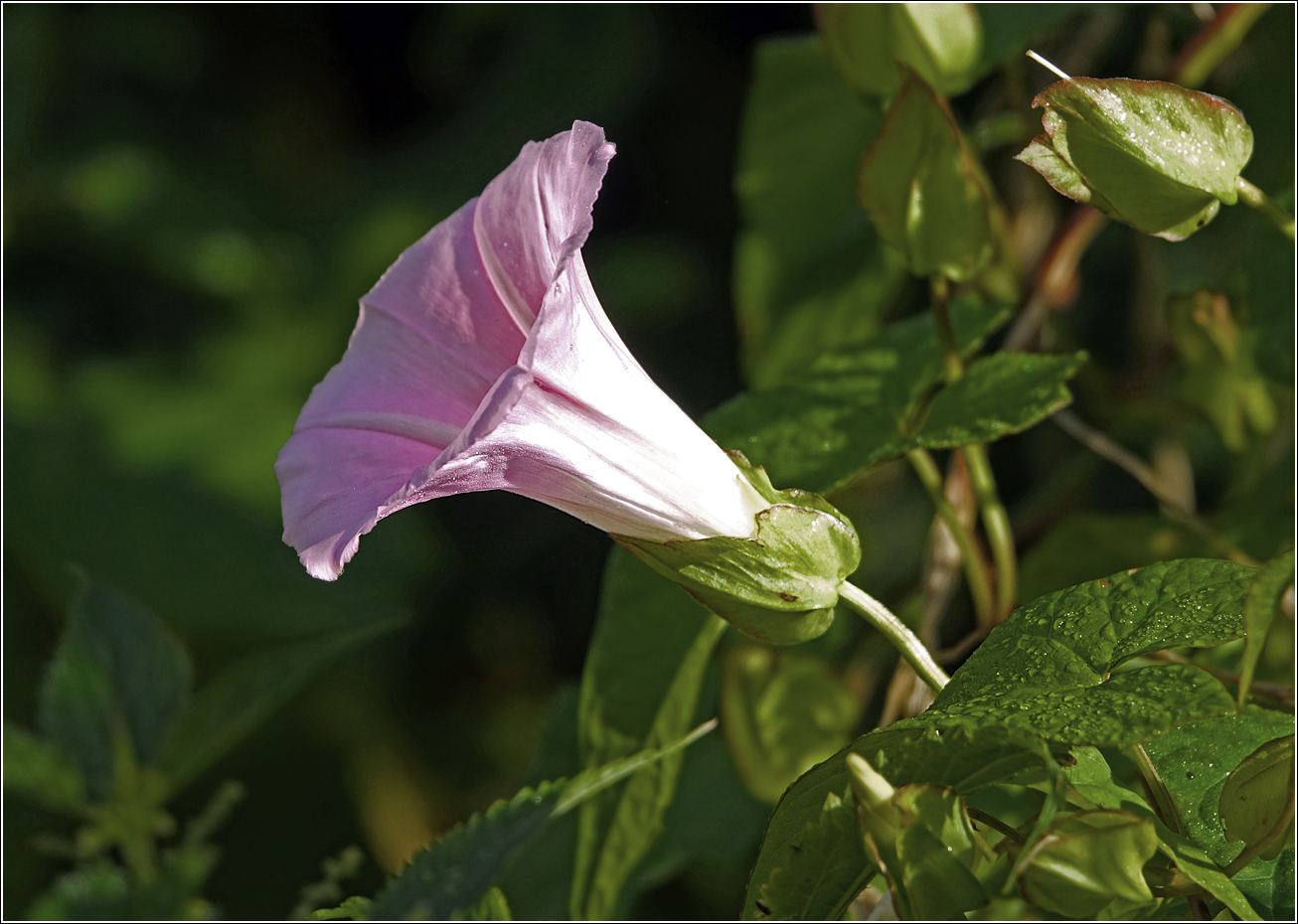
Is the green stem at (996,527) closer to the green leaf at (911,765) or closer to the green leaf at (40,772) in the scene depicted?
the green leaf at (911,765)

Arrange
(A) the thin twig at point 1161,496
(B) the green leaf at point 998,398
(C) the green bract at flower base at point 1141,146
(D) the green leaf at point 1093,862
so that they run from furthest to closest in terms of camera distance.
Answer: (A) the thin twig at point 1161,496 < (B) the green leaf at point 998,398 < (C) the green bract at flower base at point 1141,146 < (D) the green leaf at point 1093,862

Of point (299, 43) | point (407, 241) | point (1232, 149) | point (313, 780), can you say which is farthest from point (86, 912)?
point (299, 43)

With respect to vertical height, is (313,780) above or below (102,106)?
below

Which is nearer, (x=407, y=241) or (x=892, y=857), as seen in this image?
(x=892, y=857)

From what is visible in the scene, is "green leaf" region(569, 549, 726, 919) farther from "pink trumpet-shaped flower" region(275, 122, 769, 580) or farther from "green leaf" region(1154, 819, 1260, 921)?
"green leaf" region(1154, 819, 1260, 921)

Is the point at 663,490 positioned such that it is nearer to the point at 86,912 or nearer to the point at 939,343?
the point at 939,343

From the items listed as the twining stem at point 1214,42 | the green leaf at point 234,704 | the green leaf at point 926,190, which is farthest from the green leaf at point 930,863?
the twining stem at point 1214,42

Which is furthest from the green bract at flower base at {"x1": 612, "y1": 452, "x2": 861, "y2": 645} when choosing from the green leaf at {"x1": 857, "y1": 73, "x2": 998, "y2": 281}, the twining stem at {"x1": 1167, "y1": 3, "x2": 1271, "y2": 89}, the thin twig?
the twining stem at {"x1": 1167, "y1": 3, "x2": 1271, "y2": 89}
